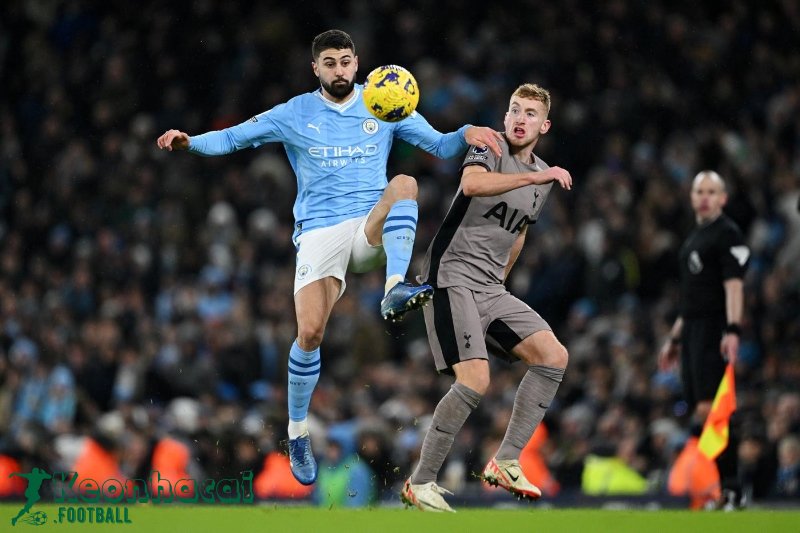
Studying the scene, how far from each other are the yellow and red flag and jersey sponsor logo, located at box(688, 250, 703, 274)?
0.73 metres

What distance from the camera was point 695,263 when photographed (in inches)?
394

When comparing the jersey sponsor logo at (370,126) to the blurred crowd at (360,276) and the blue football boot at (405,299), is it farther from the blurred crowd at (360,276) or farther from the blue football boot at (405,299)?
the blurred crowd at (360,276)

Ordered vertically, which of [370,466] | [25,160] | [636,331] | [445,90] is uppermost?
[445,90]

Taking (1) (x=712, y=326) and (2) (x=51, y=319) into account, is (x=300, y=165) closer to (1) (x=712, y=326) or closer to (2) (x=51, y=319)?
(1) (x=712, y=326)

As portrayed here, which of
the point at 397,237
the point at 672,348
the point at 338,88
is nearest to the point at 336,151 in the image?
the point at 338,88

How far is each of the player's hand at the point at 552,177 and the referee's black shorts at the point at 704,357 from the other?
2828mm

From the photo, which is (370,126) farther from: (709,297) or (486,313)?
(709,297)

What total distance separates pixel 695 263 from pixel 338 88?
3.09m

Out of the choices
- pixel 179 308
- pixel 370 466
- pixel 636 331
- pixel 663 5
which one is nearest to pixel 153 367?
pixel 179 308

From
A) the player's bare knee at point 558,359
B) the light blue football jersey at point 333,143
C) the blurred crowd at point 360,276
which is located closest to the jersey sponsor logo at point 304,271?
the light blue football jersey at point 333,143

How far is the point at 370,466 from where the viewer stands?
12.7m

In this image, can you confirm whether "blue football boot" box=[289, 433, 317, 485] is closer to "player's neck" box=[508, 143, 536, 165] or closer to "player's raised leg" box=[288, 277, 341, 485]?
"player's raised leg" box=[288, 277, 341, 485]

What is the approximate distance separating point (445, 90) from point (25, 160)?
552cm

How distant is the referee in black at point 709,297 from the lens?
31.9 feet
